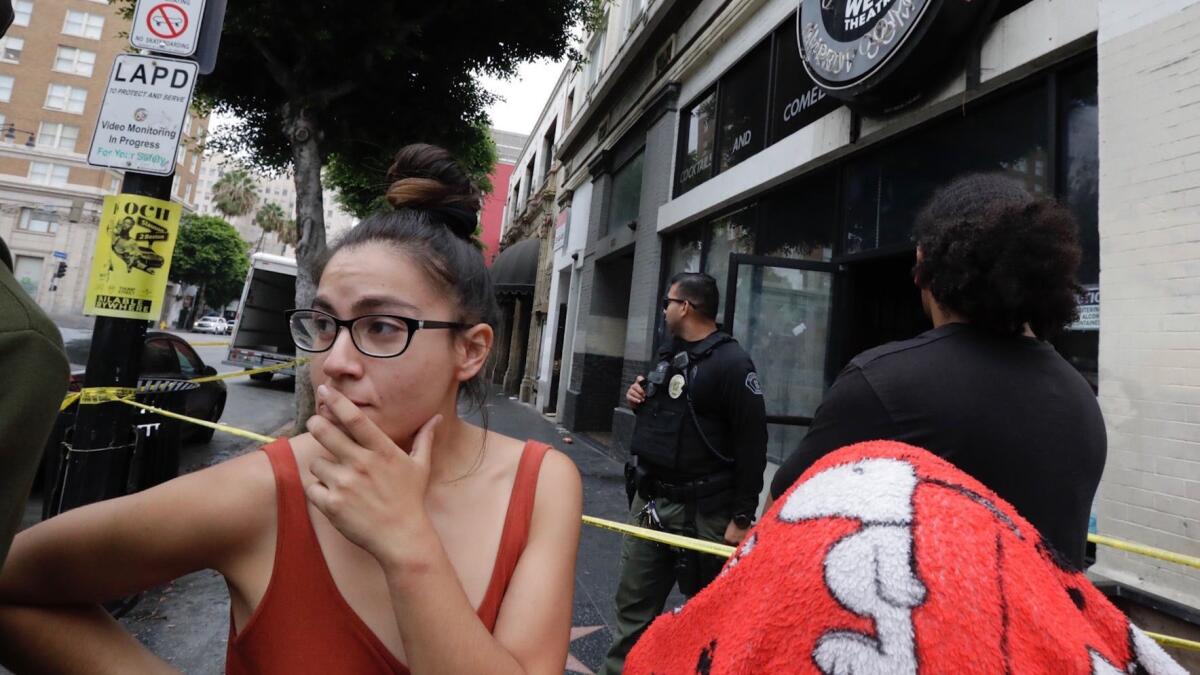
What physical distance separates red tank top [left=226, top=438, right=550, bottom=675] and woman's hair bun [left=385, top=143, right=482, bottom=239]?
→ 0.67 m

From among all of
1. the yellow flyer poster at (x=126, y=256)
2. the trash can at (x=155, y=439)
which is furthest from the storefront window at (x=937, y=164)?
the trash can at (x=155, y=439)

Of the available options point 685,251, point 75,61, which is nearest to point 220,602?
point 685,251

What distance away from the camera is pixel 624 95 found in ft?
38.9

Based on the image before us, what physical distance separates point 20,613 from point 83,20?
54.9 meters

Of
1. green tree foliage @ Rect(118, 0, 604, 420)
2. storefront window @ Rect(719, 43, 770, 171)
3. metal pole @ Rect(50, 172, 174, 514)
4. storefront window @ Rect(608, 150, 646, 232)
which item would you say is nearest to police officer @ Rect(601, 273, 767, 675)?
metal pole @ Rect(50, 172, 174, 514)

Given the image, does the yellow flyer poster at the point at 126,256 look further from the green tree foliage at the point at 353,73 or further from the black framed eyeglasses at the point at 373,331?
the green tree foliage at the point at 353,73

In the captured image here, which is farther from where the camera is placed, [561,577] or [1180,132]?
[1180,132]

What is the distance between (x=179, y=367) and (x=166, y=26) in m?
5.69

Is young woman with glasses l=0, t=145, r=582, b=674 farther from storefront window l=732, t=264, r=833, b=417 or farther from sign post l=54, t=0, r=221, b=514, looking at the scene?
storefront window l=732, t=264, r=833, b=417

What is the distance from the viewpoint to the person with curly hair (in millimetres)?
1271

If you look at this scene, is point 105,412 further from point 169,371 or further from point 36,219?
point 36,219

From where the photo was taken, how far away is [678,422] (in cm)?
A: 308

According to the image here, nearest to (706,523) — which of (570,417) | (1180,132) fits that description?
(1180,132)

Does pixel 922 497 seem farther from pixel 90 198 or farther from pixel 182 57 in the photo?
pixel 90 198
